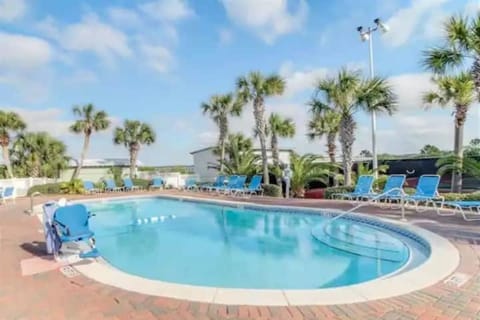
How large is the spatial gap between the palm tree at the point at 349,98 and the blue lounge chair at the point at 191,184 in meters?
12.1

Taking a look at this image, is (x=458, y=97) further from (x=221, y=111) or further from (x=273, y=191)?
(x=221, y=111)

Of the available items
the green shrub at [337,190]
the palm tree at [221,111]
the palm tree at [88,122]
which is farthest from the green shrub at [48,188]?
the green shrub at [337,190]

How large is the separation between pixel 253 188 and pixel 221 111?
8.40m

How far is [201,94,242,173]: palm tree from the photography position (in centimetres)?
2444

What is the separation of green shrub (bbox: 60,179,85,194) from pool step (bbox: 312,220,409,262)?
18521mm

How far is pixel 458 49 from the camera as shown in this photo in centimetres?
1033

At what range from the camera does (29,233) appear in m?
9.05

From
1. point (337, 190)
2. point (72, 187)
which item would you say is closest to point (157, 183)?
point (72, 187)

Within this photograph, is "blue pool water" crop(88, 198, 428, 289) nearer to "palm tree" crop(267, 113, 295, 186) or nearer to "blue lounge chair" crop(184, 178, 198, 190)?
"palm tree" crop(267, 113, 295, 186)

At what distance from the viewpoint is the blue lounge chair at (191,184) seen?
995 inches

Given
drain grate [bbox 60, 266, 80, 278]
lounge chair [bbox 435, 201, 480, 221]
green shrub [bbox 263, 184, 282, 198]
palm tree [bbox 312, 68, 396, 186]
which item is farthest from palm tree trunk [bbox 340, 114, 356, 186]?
drain grate [bbox 60, 266, 80, 278]

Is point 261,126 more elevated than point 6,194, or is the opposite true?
point 261,126

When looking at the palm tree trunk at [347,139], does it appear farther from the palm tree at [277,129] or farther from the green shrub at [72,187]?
the green shrub at [72,187]

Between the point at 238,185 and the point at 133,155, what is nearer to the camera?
the point at 238,185
